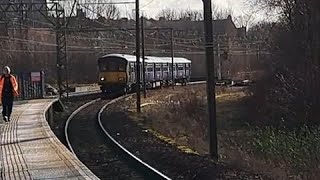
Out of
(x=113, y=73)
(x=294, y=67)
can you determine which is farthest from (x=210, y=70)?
(x=113, y=73)

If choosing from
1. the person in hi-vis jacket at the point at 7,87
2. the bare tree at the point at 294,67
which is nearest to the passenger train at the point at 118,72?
the bare tree at the point at 294,67

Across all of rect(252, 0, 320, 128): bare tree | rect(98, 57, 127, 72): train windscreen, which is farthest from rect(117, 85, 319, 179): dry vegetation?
rect(98, 57, 127, 72): train windscreen

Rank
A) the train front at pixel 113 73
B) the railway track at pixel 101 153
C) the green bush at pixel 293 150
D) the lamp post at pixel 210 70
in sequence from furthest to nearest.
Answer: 1. the train front at pixel 113 73
2. the green bush at pixel 293 150
3. the lamp post at pixel 210 70
4. the railway track at pixel 101 153

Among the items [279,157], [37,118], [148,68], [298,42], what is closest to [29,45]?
[148,68]

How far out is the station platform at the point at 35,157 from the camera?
11078 mm

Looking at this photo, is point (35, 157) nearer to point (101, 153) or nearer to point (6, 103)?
point (101, 153)

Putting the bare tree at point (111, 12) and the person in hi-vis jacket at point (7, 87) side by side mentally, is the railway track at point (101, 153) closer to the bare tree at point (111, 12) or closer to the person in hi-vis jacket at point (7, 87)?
the person in hi-vis jacket at point (7, 87)

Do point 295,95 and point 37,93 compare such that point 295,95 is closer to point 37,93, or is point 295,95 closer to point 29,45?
point 37,93

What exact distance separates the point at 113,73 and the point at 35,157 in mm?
36291

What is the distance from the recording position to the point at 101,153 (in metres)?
19.7

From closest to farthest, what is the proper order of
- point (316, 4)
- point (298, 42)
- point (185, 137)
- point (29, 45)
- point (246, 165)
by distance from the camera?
point (246, 165) → point (185, 137) → point (316, 4) → point (298, 42) → point (29, 45)

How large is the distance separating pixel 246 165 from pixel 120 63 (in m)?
34.4

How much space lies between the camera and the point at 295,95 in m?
30.9

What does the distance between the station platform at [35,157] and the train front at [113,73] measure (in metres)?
29.0
